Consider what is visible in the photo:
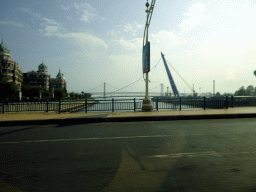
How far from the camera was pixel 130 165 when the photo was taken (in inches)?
157

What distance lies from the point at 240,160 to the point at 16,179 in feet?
13.1

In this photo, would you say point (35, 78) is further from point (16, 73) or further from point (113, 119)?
point (113, 119)

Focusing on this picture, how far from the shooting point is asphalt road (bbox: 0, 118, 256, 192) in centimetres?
311

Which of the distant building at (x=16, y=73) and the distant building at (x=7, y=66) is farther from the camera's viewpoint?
the distant building at (x=16, y=73)

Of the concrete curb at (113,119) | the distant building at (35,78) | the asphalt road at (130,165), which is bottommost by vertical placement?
the asphalt road at (130,165)

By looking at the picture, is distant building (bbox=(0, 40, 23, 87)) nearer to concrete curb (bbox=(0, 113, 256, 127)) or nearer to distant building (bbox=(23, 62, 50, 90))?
distant building (bbox=(23, 62, 50, 90))

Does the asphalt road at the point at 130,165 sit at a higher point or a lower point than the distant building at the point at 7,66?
lower

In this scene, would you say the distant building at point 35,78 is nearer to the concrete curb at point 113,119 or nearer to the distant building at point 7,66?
the distant building at point 7,66

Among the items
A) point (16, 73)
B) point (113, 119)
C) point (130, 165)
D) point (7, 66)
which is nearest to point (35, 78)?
point (16, 73)

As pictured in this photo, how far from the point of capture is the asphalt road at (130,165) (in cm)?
311

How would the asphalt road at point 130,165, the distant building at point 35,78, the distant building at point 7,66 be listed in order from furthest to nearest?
the distant building at point 35,78 < the distant building at point 7,66 < the asphalt road at point 130,165

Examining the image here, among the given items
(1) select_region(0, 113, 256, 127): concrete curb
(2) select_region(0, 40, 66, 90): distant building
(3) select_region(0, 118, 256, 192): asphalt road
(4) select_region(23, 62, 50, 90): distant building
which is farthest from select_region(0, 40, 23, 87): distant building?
(3) select_region(0, 118, 256, 192): asphalt road

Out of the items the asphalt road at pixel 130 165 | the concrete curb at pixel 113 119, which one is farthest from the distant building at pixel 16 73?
the asphalt road at pixel 130 165

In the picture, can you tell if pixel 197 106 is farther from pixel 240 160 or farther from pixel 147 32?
pixel 240 160
